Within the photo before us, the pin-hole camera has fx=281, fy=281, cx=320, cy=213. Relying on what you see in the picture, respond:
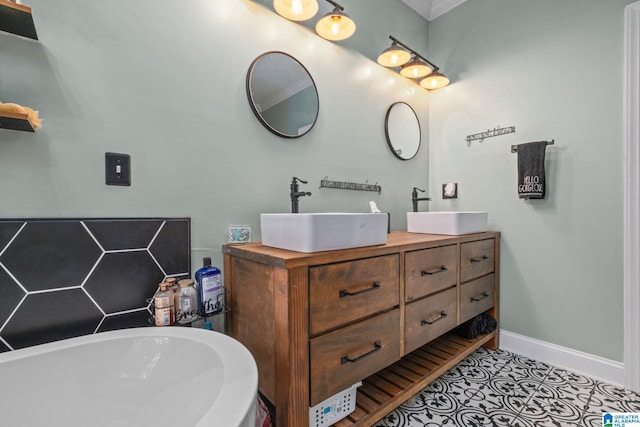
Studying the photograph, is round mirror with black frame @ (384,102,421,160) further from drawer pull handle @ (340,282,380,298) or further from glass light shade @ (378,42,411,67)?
drawer pull handle @ (340,282,380,298)

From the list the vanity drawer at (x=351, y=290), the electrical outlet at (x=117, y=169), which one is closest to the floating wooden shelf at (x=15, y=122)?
the electrical outlet at (x=117, y=169)

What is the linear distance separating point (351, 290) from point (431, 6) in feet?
8.40

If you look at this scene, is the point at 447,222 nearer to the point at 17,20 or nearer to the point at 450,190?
the point at 450,190

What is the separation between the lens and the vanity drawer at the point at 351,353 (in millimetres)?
998

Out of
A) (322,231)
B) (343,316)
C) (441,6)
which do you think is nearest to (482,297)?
(343,316)

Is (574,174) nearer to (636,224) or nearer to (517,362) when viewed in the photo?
(636,224)

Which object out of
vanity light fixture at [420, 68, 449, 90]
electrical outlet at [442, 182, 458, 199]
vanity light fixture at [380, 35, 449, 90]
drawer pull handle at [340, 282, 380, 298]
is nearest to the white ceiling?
vanity light fixture at [380, 35, 449, 90]

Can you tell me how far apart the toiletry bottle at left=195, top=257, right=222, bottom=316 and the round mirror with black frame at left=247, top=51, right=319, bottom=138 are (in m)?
0.78

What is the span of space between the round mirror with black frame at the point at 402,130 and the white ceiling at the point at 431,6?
0.81m

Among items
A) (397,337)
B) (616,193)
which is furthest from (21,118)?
(616,193)

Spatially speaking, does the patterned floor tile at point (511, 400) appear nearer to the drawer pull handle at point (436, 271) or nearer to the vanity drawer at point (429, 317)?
the vanity drawer at point (429, 317)

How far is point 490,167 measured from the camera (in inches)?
82.6

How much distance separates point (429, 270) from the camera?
1.44 m

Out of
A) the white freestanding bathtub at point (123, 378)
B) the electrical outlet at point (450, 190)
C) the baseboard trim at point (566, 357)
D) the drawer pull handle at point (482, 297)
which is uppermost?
the electrical outlet at point (450, 190)
